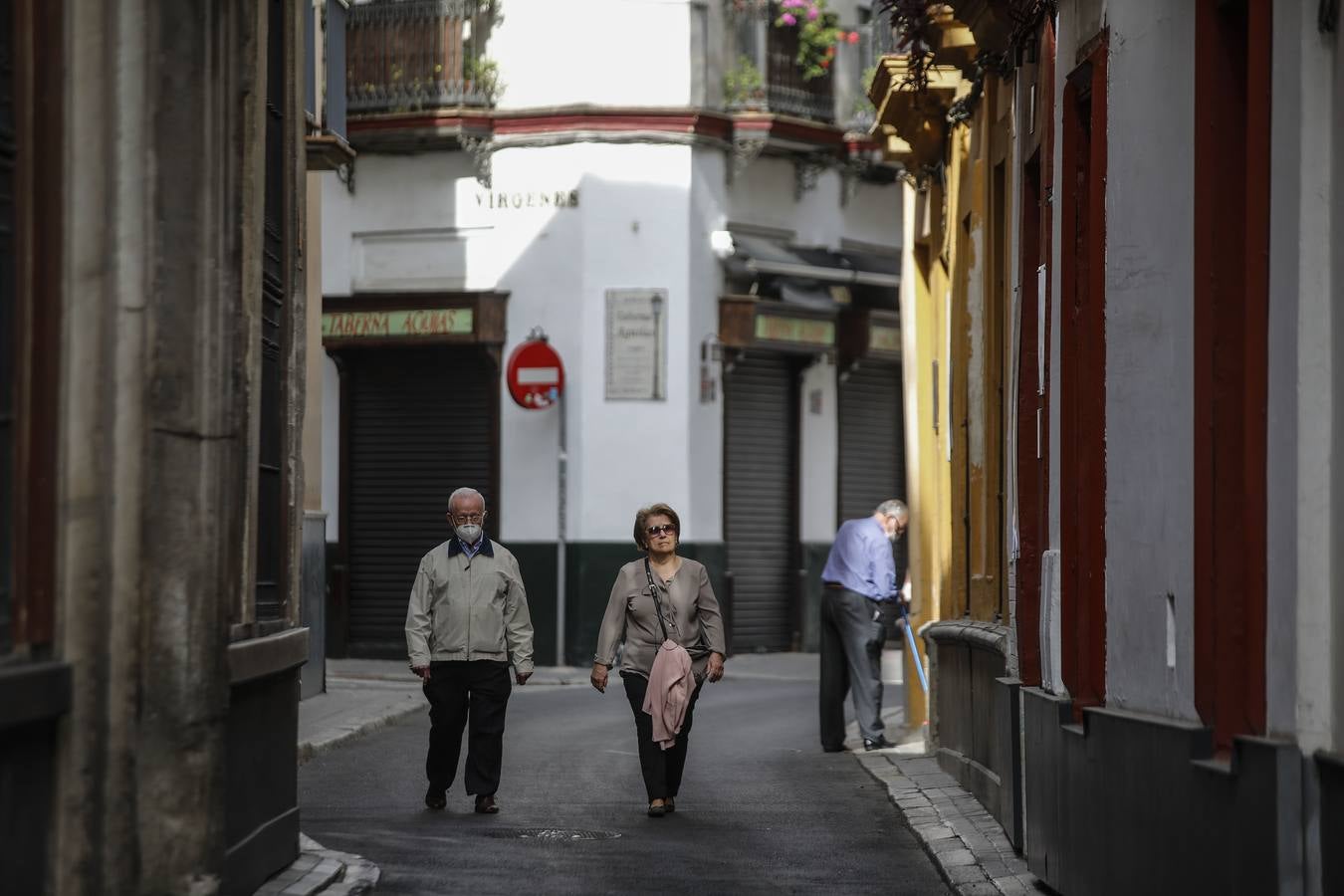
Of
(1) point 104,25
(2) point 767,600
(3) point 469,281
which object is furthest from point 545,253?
(1) point 104,25

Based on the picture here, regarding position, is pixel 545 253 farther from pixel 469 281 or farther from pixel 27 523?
pixel 27 523

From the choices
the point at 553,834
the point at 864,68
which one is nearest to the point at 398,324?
the point at 864,68

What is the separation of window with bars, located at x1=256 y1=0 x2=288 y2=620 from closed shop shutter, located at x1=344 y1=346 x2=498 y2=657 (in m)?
16.2

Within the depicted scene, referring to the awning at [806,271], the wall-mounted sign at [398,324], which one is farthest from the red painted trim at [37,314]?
the awning at [806,271]

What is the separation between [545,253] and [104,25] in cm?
1833

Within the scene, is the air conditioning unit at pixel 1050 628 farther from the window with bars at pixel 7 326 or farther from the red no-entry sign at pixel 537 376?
the red no-entry sign at pixel 537 376

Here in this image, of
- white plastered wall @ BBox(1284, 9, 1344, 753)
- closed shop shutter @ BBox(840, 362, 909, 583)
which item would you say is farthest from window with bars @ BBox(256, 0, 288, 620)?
closed shop shutter @ BBox(840, 362, 909, 583)

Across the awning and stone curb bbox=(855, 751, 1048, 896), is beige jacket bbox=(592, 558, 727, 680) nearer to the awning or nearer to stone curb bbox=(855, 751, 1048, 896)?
stone curb bbox=(855, 751, 1048, 896)

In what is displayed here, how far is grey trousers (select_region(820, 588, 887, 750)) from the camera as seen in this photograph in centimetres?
1666

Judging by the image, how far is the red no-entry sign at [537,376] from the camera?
25594mm

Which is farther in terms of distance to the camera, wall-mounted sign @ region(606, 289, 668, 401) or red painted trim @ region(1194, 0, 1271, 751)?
wall-mounted sign @ region(606, 289, 668, 401)

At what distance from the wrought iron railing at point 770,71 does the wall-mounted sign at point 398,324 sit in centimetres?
370

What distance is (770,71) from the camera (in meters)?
27.2

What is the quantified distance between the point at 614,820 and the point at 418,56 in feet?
51.7
